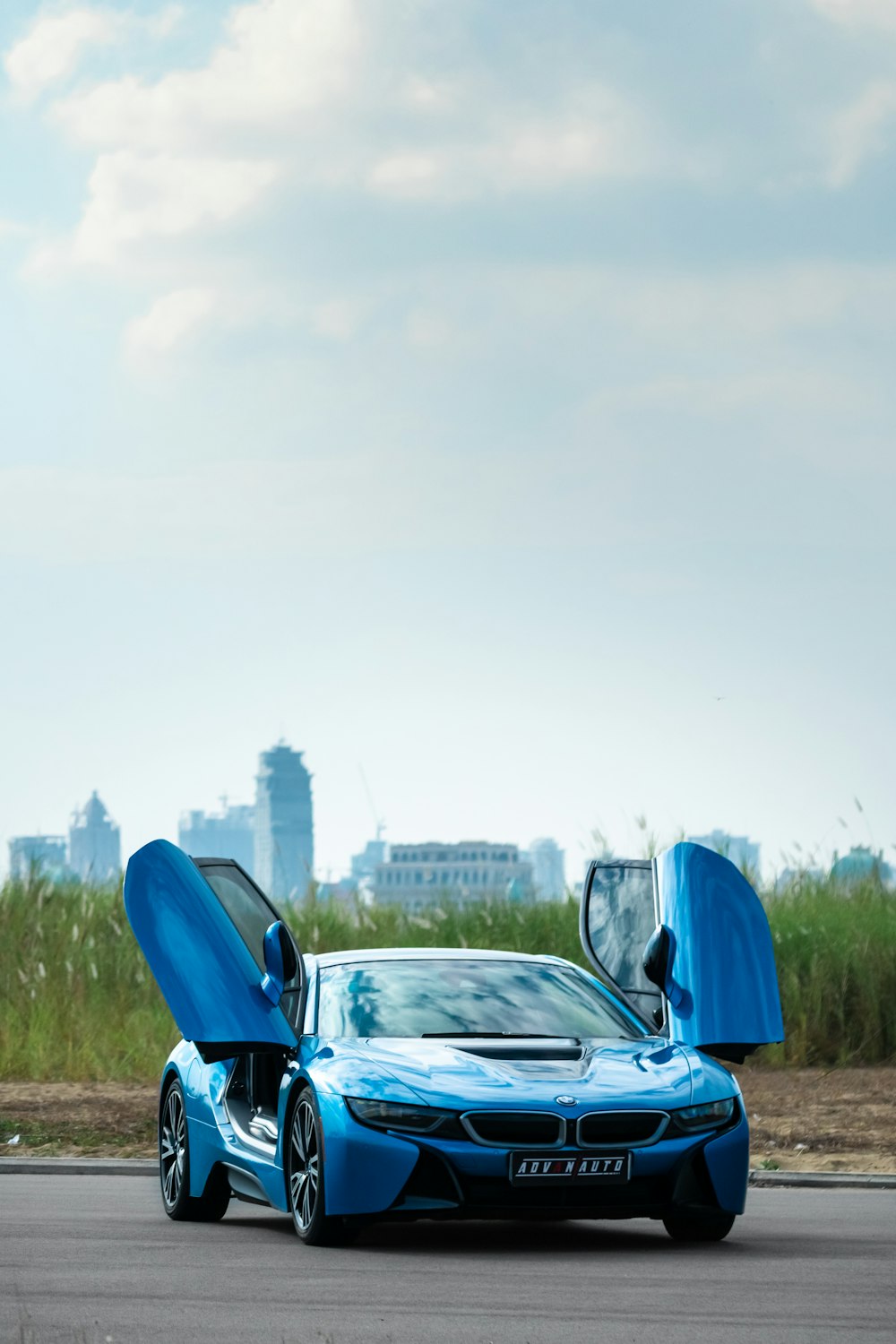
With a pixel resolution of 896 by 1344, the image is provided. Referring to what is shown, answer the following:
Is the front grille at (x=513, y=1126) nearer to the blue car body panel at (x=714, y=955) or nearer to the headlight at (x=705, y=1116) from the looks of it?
the headlight at (x=705, y=1116)

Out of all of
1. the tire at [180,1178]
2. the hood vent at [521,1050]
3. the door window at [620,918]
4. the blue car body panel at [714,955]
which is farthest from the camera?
the door window at [620,918]

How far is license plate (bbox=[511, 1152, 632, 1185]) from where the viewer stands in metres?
9.74

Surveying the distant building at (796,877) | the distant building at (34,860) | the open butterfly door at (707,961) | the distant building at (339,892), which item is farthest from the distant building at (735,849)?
the open butterfly door at (707,961)

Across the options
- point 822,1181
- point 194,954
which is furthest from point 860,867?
point 194,954

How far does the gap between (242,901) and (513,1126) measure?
2.61 metres

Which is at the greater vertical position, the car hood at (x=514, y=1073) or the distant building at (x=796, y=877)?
the distant building at (x=796, y=877)

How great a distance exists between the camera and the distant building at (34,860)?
26594 mm

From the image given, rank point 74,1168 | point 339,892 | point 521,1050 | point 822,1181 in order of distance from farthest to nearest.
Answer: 1. point 339,892
2. point 74,1168
3. point 822,1181
4. point 521,1050

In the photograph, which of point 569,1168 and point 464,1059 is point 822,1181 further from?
point 569,1168

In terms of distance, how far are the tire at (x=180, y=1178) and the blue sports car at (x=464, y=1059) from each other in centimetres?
2

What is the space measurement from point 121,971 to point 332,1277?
47.9 ft

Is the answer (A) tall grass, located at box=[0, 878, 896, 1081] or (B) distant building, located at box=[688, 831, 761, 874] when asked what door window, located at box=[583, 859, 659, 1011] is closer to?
(A) tall grass, located at box=[0, 878, 896, 1081]

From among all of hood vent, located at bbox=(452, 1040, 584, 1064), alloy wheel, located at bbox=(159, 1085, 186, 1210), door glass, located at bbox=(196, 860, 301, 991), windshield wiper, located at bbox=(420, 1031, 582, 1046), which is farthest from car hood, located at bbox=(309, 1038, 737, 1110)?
alloy wheel, located at bbox=(159, 1085, 186, 1210)

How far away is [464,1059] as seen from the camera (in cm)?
1023
